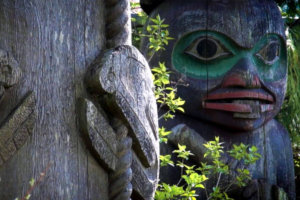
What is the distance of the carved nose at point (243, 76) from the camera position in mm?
5344

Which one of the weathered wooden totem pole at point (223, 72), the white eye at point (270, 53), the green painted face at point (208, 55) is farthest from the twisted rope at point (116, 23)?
the white eye at point (270, 53)

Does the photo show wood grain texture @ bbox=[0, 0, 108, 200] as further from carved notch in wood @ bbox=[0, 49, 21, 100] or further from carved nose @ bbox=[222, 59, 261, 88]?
carved nose @ bbox=[222, 59, 261, 88]

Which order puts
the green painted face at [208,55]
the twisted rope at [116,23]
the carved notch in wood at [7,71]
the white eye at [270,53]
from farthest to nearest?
1. the white eye at [270,53]
2. the green painted face at [208,55]
3. the twisted rope at [116,23]
4. the carved notch in wood at [7,71]

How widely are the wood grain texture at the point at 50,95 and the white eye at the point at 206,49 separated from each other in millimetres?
3013

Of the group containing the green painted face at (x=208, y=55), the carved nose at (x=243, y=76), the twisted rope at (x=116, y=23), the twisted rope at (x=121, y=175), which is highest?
the twisted rope at (x=116, y=23)

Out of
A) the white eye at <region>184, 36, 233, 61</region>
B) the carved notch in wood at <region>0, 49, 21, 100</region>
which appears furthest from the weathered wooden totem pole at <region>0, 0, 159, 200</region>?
the white eye at <region>184, 36, 233, 61</region>

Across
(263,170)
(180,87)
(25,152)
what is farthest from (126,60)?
(263,170)

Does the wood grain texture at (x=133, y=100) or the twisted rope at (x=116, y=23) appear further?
the twisted rope at (x=116, y=23)

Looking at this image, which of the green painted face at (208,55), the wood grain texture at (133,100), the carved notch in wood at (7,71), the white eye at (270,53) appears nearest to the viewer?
the carved notch in wood at (7,71)

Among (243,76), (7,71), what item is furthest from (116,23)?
(243,76)

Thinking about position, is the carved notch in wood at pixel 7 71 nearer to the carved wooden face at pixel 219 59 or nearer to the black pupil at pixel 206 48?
the carved wooden face at pixel 219 59

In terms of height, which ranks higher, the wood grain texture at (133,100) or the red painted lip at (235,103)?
the wood grain texture at (133,100)

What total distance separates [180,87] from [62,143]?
3123 millimetres

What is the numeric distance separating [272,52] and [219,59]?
0.53 m
